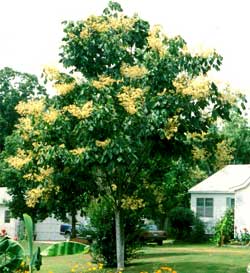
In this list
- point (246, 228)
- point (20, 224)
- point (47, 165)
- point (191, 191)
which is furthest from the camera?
point (20, 224)

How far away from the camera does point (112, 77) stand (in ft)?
64.1

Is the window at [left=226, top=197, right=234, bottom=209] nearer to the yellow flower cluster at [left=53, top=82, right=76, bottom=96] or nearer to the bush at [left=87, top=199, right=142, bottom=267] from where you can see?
the bush at [left=87, top=199, right=142, bottom=267]

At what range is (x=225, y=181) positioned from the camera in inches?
1638

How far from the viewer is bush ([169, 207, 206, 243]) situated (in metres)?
39.5

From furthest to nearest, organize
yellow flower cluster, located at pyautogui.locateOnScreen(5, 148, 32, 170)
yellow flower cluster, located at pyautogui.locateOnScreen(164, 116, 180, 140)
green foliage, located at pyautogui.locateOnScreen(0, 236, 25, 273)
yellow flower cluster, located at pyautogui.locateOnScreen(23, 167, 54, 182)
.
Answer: yellow flower cluster, located at pyautogui.locateOnScreen(23, 167, 54, 182), yellow flower cluster, located at pyautogui.locateOnScreen(5, 148, 32, 170), yellow flower cluster, located at pyautogui.locateOnScreen(164, 116, 180, 140), green foliage, located at pyautogui.locateOnScreen(0, 236, 25, 273)

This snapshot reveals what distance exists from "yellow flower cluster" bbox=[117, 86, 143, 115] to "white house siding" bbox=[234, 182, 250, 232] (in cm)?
1946

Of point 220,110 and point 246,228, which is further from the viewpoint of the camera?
point 246,228

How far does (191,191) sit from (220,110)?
76.0 feet

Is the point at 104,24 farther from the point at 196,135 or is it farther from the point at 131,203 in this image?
the point at 131,203

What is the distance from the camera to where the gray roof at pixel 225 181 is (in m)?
40.5

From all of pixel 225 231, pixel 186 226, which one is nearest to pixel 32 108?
pixel 225 231

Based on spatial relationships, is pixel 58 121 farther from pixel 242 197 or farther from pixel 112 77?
pixel 242 197

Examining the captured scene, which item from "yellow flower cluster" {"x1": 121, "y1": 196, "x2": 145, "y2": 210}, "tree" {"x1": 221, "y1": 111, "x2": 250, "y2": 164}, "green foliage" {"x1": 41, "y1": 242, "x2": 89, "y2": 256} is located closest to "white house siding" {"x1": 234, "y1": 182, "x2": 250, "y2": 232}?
"yellow flower cluster" {"x1": 121, "y1": 196, "x2": 145, "y2": 210}

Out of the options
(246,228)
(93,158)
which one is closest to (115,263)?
(93,158)
